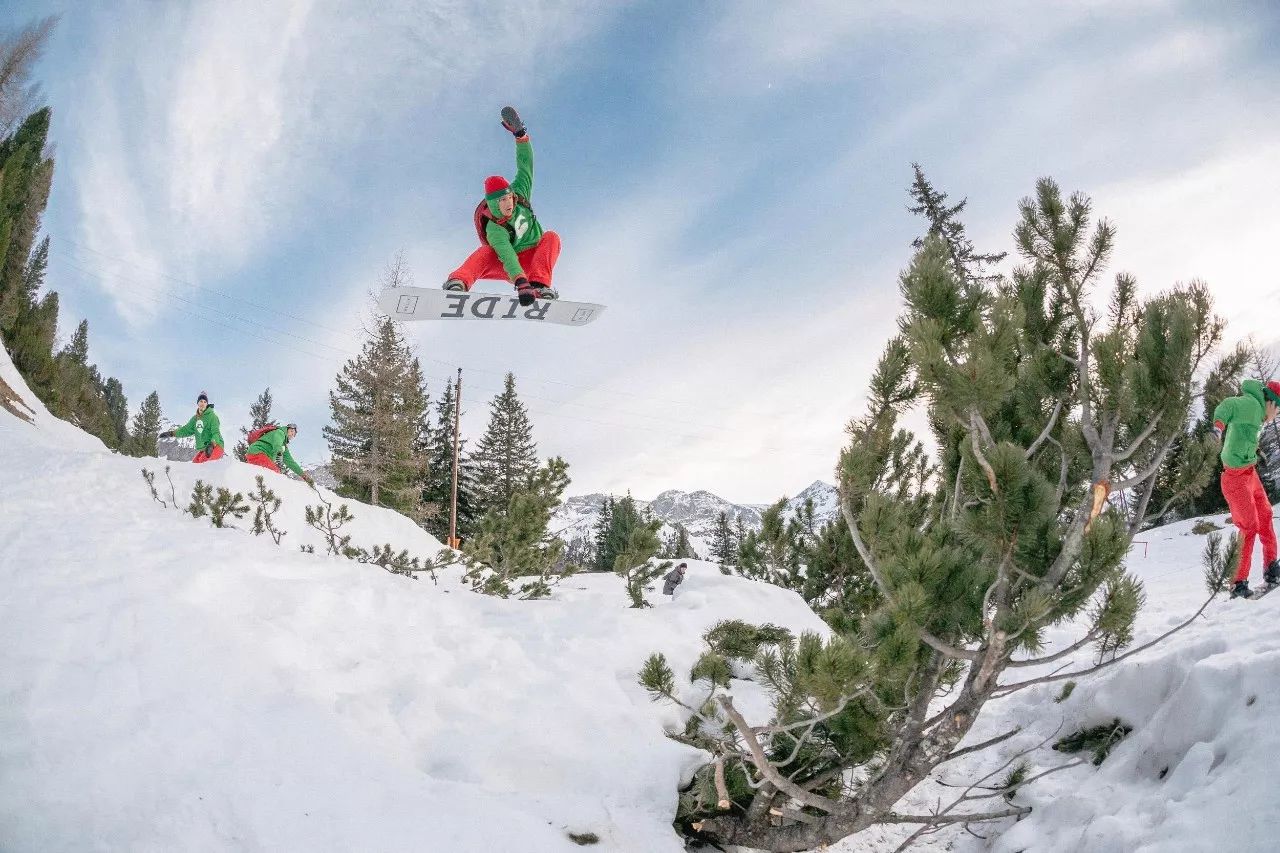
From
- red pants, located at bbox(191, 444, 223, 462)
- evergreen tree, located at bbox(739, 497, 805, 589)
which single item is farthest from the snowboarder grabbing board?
red pants, located at bbox(191, 444, 223, 462)

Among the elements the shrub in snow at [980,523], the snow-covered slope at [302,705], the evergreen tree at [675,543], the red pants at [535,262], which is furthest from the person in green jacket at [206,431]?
the shrub in snow at [980,523]

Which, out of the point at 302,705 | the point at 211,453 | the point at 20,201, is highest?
the point at 20,201

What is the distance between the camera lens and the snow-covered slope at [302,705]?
208 cm

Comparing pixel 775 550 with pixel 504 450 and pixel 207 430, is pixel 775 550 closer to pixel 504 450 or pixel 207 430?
pixel 207 430

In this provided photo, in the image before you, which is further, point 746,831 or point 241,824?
point 746,831

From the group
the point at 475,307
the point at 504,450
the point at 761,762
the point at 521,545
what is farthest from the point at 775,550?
the point at 504,450

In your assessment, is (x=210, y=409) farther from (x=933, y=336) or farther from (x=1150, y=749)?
(x=1150, y=749)

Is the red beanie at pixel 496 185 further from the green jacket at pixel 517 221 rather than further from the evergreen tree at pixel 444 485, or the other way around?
the evergreen tree at pixel 444 485

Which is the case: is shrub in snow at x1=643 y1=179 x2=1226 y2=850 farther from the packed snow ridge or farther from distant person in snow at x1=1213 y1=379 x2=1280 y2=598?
distant person in snow at x1=1213 y1=379 x2=1280 y2=598

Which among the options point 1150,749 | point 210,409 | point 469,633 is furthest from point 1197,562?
point 210,409

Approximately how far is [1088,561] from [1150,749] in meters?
1.02

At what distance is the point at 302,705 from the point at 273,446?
31.4ft

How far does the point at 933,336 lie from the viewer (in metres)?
2.16

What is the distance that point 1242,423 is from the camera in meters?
3.71
